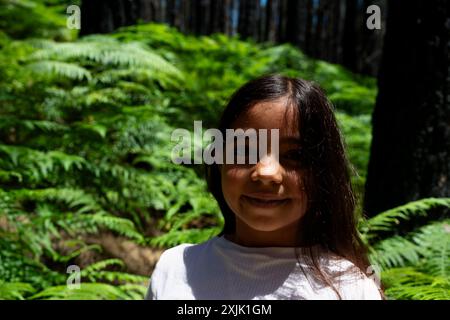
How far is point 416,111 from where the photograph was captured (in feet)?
8.87

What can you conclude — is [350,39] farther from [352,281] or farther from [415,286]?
[352,281]

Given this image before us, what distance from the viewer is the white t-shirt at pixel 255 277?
41.9 inches

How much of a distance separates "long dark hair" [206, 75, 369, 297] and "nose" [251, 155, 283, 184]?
7 cm

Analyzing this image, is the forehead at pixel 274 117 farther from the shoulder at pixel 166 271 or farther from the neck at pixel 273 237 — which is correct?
the shoulder at pixel 166 271

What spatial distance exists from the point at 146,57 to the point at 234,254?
13.4ft

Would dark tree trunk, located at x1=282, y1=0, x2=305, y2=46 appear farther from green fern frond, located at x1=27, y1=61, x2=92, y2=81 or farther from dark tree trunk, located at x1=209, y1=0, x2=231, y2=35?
green fern frond, located at x1=27, y1=61, x2=92, y2=81

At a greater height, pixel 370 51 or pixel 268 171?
pixel 370 51

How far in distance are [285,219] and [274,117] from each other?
24cm

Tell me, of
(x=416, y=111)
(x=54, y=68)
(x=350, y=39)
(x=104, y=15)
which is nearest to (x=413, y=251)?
(x=416, y=111)

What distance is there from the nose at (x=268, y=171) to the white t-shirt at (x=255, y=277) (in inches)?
7.0

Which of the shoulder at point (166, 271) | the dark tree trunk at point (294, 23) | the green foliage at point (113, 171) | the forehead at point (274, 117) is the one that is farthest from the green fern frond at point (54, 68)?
the dark tree trunk at point (294, 23)
